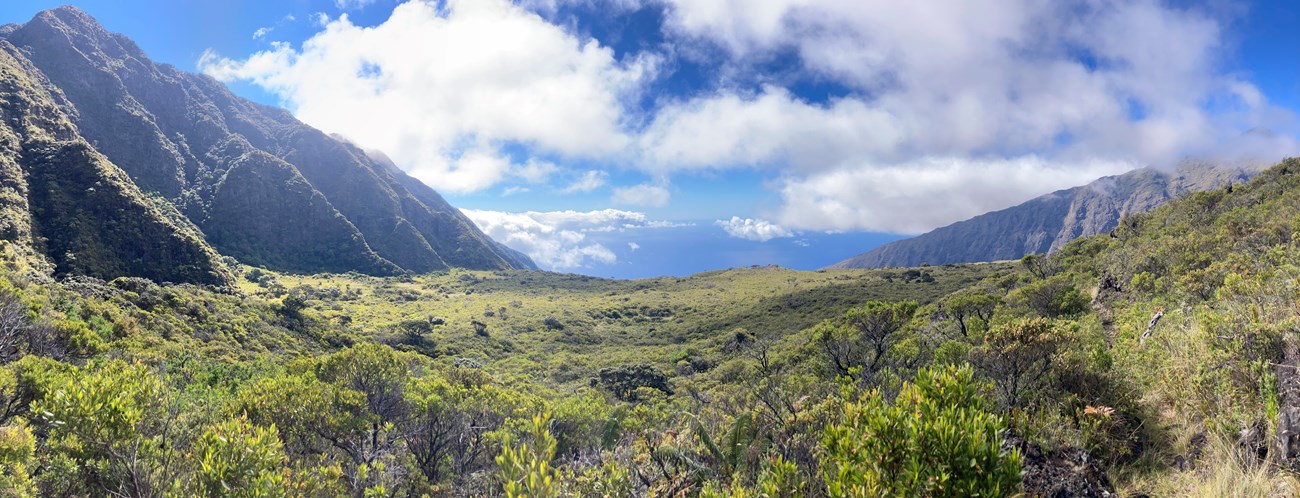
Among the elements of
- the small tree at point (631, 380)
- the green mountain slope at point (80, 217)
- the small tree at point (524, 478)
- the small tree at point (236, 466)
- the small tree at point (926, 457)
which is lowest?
the small tree at point (631, 380)

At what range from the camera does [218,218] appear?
569 feet

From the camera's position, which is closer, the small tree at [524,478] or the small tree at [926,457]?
the small tree at [926,457]

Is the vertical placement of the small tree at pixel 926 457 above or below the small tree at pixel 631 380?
above

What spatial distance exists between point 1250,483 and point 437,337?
91.8 meters

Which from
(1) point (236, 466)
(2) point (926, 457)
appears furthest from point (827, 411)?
(1) point (236, 466)

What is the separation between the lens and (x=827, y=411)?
1082cm

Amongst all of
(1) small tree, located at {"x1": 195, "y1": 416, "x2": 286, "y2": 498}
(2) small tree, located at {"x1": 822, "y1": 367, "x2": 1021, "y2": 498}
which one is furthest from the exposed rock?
(1) small tree, located at {"x1": 195, "y1": 416, "x2": 286, "y2": 498}

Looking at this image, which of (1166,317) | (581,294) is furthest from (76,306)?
(581,294)

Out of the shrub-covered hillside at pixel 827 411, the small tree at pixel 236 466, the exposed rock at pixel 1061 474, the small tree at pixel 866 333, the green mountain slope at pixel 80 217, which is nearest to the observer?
the shrub-covered hillside at pixel 827 411

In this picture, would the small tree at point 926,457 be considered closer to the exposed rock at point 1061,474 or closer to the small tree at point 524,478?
the exposed rock at point 1061,474

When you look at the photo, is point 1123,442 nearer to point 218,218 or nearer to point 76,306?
point 76,306

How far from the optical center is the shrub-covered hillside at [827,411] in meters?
5.49

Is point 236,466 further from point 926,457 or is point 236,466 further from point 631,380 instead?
point 631,380

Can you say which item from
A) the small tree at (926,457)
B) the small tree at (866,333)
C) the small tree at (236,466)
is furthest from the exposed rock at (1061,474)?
the small tree at (866,333)
